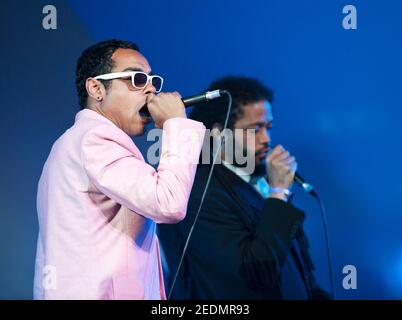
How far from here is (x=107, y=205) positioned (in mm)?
1435

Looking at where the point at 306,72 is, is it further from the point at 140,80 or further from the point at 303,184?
the point at 140,80

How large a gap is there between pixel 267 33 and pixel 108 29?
690 millimetres

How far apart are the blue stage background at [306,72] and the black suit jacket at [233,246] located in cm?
35

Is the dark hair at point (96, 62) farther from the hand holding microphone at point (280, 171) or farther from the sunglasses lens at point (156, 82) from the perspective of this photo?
the hand holding microphone at point (280, 171)

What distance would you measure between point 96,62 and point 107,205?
49 cm

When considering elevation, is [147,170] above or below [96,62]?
below

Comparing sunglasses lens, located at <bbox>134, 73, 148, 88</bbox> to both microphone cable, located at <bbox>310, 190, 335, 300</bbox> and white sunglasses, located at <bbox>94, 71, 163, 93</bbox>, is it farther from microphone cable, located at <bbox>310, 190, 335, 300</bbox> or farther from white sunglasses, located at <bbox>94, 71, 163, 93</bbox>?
microphone cable, located at <bbox>310, 190, 335, 300</bbox>

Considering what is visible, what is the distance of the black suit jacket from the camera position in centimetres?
215

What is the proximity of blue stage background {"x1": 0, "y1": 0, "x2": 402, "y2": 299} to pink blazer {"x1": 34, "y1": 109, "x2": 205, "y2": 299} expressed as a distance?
42.5 inches

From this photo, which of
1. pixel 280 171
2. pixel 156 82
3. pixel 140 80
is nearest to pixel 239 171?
pixel 280 171

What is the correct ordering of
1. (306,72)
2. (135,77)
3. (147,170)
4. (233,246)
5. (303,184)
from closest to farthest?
(147,170)
(135,77)
(233,246)
(303,184)
(306,72)

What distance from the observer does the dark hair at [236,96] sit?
2504 millimetres

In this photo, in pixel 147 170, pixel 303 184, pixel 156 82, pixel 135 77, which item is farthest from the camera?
pixel 303 184

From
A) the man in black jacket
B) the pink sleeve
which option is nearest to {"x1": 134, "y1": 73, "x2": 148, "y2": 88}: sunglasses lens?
the pink sleeve
